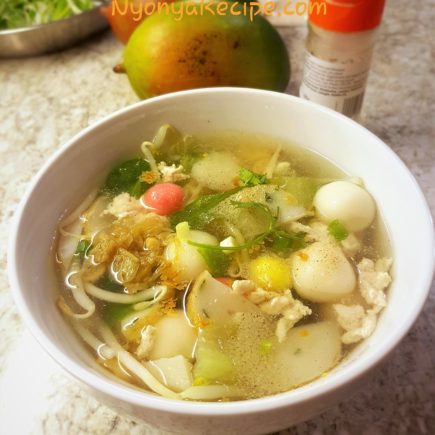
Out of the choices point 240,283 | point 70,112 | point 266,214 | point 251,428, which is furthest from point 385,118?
point 251,428

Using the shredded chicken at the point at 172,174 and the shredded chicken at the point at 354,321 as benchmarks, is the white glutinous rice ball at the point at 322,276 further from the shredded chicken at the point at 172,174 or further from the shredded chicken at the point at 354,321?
the shredded chicken at the point at 172,174

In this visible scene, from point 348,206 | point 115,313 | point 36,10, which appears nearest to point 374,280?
point 348,206

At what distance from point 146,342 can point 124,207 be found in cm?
27

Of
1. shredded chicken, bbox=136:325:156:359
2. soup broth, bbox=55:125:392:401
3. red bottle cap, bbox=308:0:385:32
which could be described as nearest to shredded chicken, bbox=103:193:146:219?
soup broth, bbox=55:125:392:401

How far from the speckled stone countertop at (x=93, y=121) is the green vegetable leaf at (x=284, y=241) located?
22 centimetres

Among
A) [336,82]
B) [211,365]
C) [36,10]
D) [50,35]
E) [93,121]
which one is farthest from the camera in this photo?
[36,10]

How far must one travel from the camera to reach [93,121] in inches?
50.8

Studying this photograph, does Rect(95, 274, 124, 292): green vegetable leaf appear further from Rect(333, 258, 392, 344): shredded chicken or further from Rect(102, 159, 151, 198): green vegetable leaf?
Rect(333, 258, 392, 344): shredded chicken

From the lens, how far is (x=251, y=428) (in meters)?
0.57

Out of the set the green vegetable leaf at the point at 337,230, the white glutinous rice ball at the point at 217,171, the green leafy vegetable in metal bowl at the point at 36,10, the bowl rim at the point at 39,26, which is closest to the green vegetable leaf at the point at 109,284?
the white glutinous rice ball at the point at 217,171

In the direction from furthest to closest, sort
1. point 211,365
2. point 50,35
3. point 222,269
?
point 50,35 < point 222,269 < point 211,365

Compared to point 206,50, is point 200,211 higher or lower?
lower

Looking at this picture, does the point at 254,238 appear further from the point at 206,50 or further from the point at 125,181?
the point at 206,50

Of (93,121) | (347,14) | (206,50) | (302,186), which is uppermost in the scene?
(347,14)
